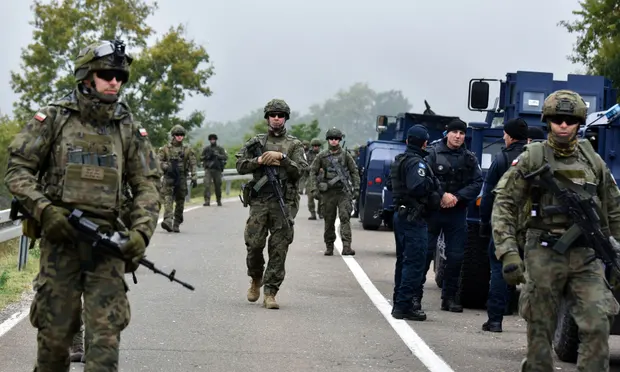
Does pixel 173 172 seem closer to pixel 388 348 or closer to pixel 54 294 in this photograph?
pixel 388 348

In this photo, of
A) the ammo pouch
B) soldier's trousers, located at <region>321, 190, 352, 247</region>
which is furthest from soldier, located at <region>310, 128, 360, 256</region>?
the ammo pouch

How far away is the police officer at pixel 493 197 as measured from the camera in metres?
10.1

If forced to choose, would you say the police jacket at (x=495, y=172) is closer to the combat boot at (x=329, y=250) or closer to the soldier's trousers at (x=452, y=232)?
the soldier's trousers at (x=452, y=232)

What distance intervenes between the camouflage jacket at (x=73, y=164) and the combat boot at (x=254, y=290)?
17.9 feet

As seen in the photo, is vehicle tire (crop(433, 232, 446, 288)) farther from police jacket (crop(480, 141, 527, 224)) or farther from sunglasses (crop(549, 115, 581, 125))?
sunglasses (crop(549, 115, 581, 125))

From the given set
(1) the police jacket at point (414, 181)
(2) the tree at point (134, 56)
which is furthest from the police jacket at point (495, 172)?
(2) the tree at point (134, 56)

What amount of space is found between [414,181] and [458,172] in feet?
2.64

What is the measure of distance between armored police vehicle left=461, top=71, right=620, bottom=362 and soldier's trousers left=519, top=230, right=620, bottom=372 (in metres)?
1.51

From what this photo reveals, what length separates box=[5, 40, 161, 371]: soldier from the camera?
19.9ft

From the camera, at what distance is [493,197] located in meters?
10.2

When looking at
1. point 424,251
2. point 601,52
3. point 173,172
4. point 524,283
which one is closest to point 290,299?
point 424,251

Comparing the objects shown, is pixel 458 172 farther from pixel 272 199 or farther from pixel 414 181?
pixel 272 199

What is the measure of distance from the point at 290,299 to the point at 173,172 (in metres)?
8.66

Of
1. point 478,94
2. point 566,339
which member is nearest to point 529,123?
point 478,94
